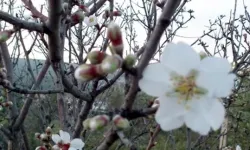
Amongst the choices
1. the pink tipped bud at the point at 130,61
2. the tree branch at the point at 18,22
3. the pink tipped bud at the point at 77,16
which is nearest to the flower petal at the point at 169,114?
the pink tipped bud at the point at 130,61

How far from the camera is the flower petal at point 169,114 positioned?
2.72ft

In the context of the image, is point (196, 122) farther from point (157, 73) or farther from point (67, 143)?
point (67, 143)

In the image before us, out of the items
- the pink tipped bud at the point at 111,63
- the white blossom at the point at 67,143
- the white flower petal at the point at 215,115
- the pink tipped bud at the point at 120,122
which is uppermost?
the pink tipped bud at the point at 111,63

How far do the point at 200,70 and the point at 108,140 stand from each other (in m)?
0.22

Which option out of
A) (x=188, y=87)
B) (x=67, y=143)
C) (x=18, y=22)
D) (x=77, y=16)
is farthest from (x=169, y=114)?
(x=77, y=16)

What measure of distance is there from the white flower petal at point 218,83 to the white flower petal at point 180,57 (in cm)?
3

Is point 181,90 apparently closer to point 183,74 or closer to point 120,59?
point 183,74

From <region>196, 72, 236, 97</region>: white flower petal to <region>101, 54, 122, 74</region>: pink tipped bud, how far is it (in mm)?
172

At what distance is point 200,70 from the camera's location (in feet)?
2.83

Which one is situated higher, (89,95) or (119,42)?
(119,42)

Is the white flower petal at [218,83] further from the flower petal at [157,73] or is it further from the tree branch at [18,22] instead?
the tree branch at [18,22]

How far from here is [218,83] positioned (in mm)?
828

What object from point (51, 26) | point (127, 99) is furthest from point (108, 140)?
point (51, 26)

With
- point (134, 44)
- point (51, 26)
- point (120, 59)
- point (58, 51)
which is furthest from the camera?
point (134, 44)
